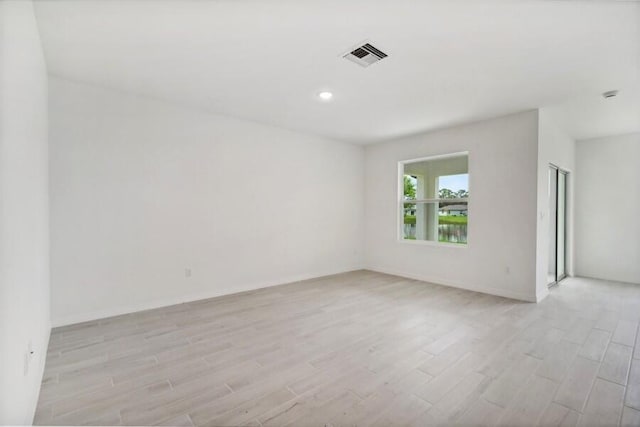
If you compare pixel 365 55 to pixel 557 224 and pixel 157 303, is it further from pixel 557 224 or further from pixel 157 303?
pixel 557 224

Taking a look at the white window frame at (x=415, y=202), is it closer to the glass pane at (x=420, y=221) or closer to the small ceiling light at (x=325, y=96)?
the glass pane at (x=420, y=221)

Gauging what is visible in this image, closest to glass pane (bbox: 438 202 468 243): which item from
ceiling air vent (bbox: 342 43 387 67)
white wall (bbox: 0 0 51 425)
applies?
ceiling air vent (bbox: 342 43 387 67)

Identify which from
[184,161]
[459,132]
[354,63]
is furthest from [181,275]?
[459,132]

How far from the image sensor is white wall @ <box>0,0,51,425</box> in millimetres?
1299

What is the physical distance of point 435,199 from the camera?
17.3 feet

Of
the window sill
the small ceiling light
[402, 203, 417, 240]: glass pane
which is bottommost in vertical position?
the window sill

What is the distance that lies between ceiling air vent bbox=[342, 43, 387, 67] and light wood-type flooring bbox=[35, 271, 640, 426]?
2.63 metres

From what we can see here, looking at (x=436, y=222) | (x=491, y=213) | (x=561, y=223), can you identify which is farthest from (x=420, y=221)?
(x=561, y=223)

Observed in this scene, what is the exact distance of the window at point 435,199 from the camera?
4.89 metres

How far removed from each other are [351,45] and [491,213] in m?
3.34

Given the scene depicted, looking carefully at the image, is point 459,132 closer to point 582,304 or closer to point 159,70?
point 582,304

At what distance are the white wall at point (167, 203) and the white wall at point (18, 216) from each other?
1157 millimetres

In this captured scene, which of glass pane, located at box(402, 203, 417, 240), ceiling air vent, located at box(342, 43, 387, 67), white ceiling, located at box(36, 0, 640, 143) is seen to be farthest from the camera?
glass pane, located at box(402, 203, 417, 240)

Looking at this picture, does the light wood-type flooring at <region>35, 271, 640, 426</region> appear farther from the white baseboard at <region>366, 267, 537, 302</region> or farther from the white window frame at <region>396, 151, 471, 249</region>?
the white window frame at <region>396, 151, 471, 249</region>
